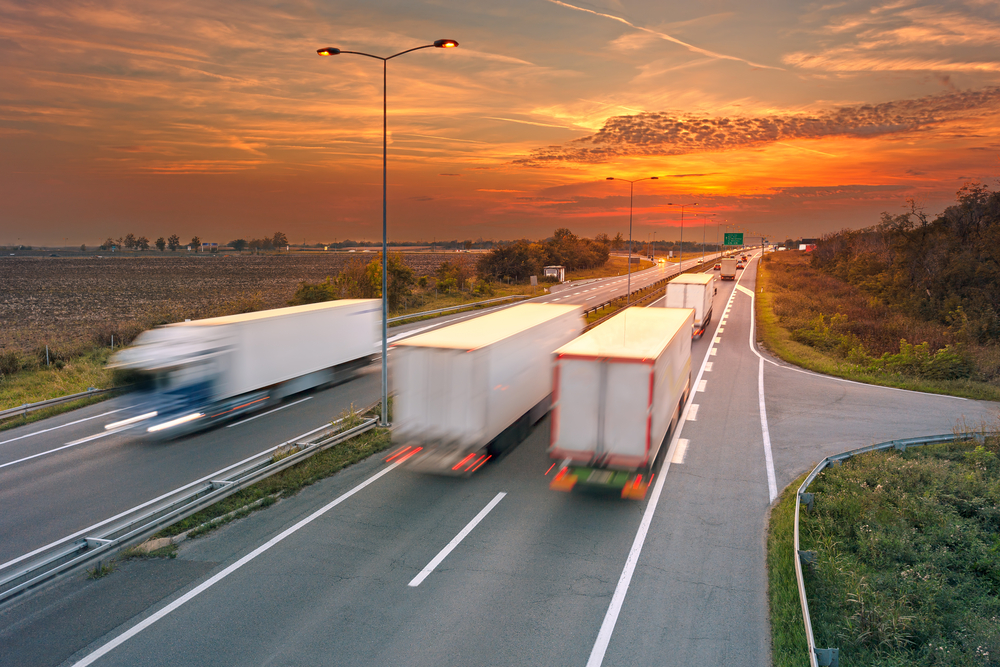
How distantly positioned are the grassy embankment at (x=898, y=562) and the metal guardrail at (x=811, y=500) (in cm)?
20

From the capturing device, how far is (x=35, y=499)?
10.9 meters

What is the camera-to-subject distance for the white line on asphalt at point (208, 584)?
6715mm

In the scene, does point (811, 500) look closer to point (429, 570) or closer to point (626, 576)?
point (626, 576)

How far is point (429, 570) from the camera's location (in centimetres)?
852

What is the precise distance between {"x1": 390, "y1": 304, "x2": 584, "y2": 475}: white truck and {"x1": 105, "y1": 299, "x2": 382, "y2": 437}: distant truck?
18.9ft

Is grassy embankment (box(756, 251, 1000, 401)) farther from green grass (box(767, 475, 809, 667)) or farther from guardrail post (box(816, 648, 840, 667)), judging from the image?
guardrail post (box(816, 648, 840, 667))

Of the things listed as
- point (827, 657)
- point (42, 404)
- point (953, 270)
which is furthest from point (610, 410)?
point (953, 270)

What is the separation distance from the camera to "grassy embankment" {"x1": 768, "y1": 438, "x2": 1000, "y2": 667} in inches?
285

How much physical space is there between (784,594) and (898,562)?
10.3 ft

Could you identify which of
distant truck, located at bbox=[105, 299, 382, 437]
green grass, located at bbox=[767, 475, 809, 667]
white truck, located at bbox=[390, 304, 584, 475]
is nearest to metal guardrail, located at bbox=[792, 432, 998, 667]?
green grass, located at bbox=[767, 475, 809, 667]

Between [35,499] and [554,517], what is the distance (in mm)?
9715

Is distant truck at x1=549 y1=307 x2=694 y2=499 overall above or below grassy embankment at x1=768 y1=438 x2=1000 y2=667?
above

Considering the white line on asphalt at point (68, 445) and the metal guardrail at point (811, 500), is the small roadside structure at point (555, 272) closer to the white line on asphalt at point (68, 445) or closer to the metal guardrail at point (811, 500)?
the metal guardrail at point (811, 500)

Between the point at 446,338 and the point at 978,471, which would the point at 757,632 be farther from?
the point at 978,471
